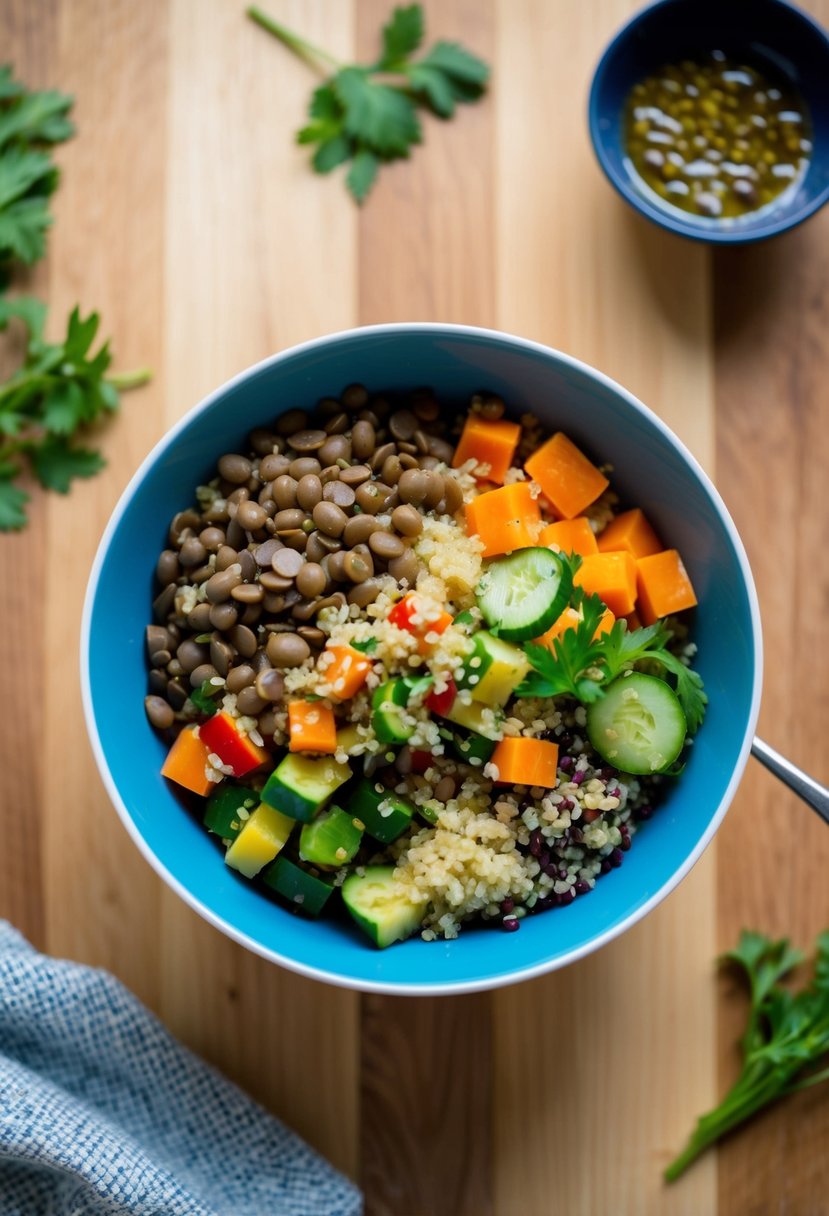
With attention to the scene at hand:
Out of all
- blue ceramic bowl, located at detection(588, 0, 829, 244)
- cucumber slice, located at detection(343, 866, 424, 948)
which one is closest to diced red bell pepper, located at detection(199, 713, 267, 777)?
cucumber slice, located at detection(343, 866, 424, 948)

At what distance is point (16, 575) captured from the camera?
2.33 meters

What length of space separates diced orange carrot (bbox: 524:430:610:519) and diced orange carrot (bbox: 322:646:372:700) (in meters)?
0.46

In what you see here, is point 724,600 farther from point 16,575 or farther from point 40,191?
point 40,191

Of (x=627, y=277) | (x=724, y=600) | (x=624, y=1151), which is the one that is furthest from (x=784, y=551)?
(x=624, y=1151)

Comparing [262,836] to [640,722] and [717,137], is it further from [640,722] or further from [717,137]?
[717,137]

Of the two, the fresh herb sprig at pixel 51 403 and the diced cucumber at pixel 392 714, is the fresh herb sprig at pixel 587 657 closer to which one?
the diced cucumber at pixel 392 714

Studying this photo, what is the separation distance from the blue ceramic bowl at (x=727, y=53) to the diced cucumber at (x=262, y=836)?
53.9 inches

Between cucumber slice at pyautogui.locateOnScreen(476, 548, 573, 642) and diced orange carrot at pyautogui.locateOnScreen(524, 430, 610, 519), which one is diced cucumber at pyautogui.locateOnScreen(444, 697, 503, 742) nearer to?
cucumber slice at pyautogui.locateOnScreen(476, 548, 573, 642)

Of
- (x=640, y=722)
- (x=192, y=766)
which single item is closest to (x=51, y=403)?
(x=192, y=766)

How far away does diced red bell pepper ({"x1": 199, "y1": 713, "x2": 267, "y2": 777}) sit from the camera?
181 cm

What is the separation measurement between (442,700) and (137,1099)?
43.4 inches

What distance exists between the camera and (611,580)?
1.85 meters

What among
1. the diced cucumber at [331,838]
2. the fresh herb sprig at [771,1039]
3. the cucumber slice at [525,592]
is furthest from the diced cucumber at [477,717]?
the fresh herb sprig at [771,1039]

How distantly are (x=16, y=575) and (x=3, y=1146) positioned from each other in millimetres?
1086
